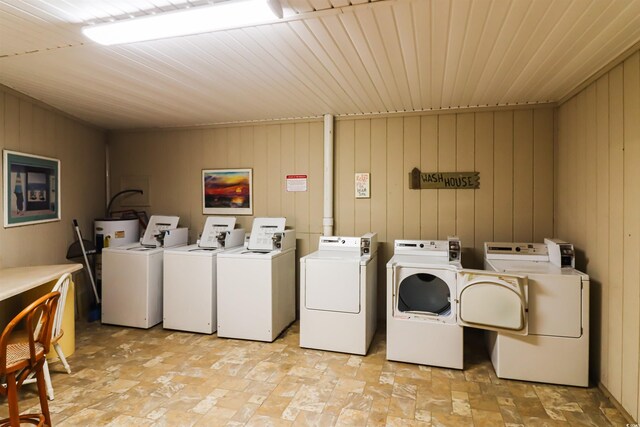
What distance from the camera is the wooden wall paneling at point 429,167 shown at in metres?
3.85

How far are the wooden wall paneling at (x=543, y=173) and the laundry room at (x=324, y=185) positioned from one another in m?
0.02

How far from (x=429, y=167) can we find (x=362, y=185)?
2.46 feet

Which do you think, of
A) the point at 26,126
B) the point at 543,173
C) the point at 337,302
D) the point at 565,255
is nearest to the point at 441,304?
the point at 337,302

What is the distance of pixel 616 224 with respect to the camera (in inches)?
97.0

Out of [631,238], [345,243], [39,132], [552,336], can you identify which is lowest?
[552,336]

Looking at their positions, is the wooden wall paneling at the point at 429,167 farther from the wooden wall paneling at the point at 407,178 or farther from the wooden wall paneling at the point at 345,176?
the wooden wall paneling at the point at 345,176

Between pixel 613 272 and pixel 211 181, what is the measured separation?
160 inches

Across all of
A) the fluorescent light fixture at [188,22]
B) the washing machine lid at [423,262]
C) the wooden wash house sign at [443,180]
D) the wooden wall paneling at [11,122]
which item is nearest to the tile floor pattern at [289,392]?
the washing machine lid at [423,262]

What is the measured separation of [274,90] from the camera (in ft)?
10.5

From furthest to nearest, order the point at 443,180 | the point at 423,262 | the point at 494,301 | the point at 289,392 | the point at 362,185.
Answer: the point at 362,185 < the point at 443,180 < the point at 423,262 < the point at 494,301 < the point at 289,392

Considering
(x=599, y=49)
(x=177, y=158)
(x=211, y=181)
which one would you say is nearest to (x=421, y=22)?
(x=599, y=49)

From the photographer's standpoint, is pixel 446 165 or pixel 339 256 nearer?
pixel 339 256

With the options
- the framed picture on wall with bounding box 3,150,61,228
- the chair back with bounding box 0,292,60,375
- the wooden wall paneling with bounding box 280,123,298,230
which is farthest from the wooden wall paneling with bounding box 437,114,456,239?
the framed picture on wall with bounding box 3,150,61,228

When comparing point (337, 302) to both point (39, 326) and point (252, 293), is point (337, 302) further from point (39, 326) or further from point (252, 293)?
point (39, 326)
